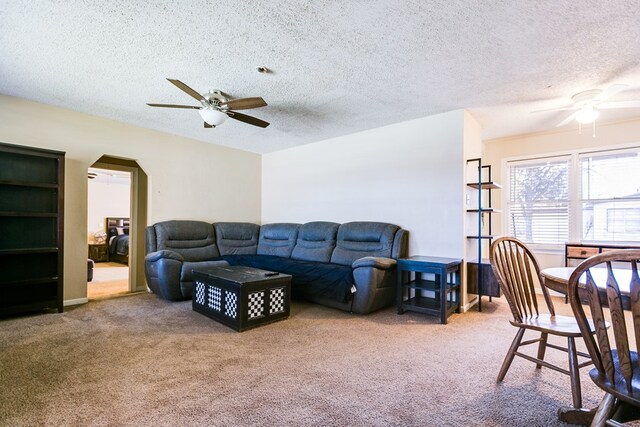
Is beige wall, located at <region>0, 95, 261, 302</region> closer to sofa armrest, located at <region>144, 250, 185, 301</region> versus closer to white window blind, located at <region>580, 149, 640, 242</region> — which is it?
sofa armrest, located at <region>144, 250, 185, 301</region>

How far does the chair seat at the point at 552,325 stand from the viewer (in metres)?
1.65

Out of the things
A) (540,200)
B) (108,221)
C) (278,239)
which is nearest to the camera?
(540,200)

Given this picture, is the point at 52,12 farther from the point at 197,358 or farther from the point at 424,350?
the point at 424,350

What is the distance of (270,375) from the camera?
6.71 feet

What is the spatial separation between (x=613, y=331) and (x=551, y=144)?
4509 mm

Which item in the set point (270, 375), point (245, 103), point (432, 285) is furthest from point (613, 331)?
point (245, 103)

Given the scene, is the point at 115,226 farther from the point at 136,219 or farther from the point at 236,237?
the point at 236,237

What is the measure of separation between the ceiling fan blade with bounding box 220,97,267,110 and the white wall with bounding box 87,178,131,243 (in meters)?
6.72

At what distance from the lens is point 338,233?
4.48 metres

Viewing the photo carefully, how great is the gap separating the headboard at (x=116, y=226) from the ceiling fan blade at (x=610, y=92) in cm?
989

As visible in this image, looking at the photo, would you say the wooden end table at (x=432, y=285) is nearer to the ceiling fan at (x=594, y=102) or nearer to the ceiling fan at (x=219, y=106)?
the ceiling fan at (x=594, y=102)

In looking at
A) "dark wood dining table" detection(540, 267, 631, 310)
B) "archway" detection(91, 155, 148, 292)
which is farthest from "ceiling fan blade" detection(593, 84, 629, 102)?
"archway" detection(91, 155, 148, 292)

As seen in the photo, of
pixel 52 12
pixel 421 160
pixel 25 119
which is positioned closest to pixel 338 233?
pixel 421 160

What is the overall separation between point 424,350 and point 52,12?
3.59m
